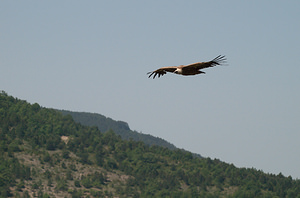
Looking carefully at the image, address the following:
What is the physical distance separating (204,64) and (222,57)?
1.17 m

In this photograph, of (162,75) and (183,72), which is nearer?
(183,72)

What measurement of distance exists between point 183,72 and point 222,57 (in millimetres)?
2473

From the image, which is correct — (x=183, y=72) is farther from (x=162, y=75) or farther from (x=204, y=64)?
(x=162, y=75)

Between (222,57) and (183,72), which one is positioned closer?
(222,57)

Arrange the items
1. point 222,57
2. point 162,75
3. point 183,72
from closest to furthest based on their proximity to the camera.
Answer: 1. point 222,57
2. point 183,72
3. point 162,75

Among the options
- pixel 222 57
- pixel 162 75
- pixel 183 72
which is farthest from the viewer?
pixel 162 75

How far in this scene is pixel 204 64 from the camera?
20734 mm

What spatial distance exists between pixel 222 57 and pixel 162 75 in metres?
5.91

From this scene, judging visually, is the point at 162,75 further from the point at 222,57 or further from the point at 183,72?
the point at 222,57

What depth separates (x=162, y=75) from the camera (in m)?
25.2

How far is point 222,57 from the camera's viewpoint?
19.7 metres

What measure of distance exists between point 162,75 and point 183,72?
356 centimetres

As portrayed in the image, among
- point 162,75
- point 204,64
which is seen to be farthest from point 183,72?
point 162,75

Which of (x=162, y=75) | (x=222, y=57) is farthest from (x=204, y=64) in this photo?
(x=162, y=75)
